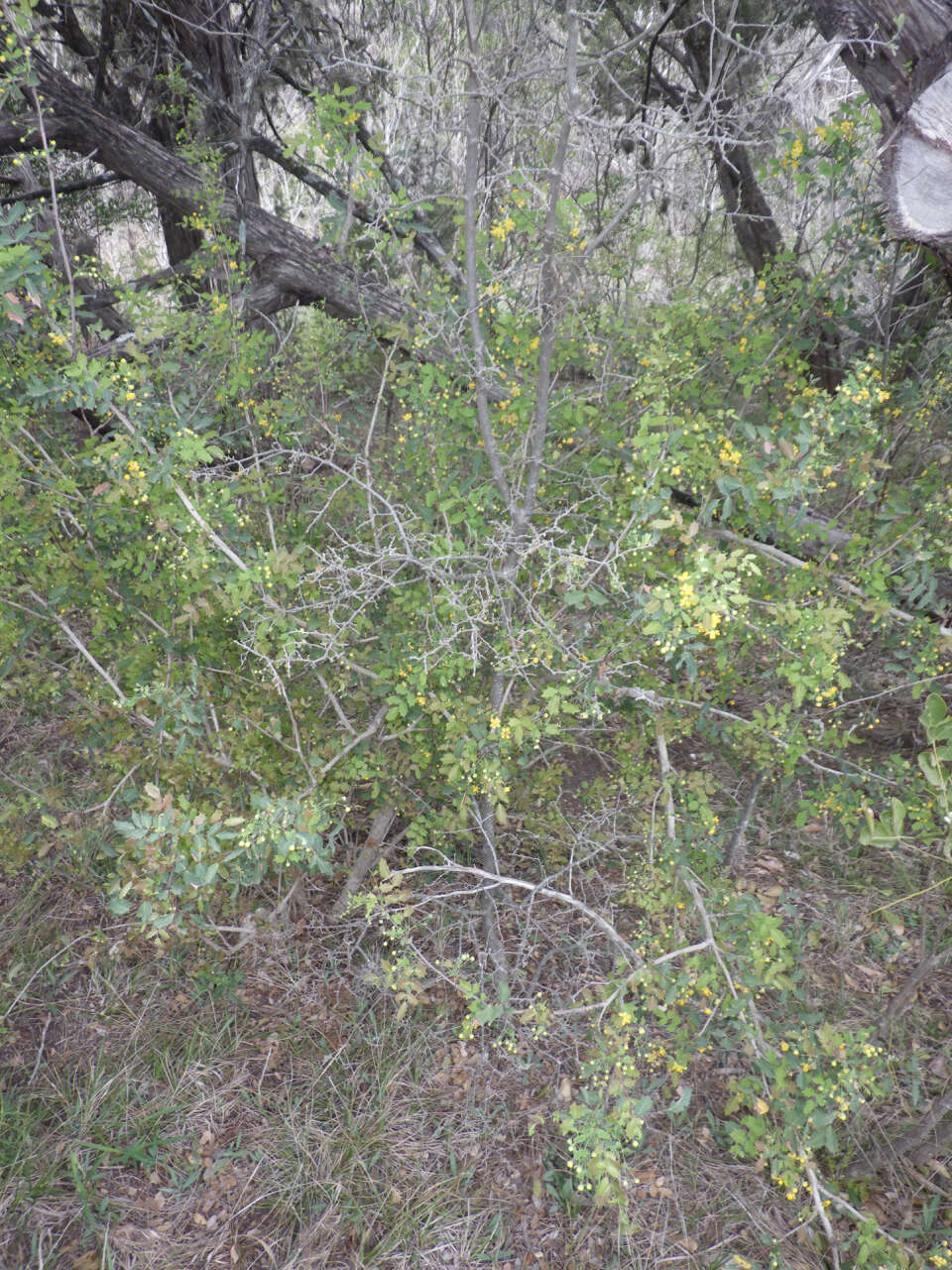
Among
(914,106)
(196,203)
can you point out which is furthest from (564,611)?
(196,203)

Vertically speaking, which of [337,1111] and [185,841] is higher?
[185,841]

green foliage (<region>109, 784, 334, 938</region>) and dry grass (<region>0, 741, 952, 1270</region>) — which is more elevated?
green foliage (<region>109, 784, 334, 938</region>)

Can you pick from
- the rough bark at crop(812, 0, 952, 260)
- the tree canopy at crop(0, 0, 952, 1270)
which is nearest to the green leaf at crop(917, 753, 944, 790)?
the tree canopy at crop(0, 0, 952, 1270)

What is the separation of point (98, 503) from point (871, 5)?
7.43 feet

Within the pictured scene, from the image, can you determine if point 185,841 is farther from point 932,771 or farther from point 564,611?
point 932,771

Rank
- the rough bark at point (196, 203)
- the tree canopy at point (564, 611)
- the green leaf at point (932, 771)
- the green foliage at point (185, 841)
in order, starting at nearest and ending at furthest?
the green leaf at point (932, 771) < the green foliage at point (185, 841) < the tree canopy at point (564, 611) < the rough bark at point (196, 203)

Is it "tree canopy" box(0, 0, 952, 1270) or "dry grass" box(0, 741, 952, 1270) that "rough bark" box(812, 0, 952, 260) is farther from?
"dry grass" box(0, 741, 952, 1270)

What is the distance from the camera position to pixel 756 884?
285 cm

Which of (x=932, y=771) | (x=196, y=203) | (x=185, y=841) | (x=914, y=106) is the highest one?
(x=914, y=106)

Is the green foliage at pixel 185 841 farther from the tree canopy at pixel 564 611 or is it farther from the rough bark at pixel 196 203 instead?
the rough bark at pixel 196 203

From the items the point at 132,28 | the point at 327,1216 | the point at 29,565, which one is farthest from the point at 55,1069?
the point at 132,28

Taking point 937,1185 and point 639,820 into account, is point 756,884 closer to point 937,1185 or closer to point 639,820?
point 639,820

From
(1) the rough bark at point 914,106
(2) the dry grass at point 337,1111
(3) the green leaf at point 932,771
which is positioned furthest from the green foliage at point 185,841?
(1) the rough bark at point 914,106

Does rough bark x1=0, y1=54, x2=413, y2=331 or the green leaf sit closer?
the green leaf
